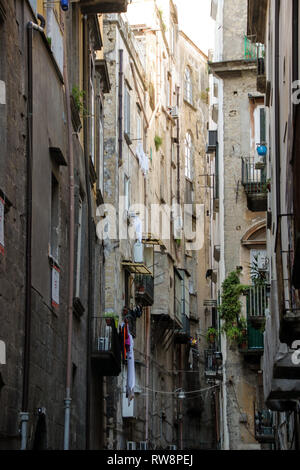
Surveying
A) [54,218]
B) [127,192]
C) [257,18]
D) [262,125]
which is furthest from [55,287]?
[127,192]

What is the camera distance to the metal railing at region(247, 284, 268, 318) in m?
26.4

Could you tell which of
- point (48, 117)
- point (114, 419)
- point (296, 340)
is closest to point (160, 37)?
point (114, 419)

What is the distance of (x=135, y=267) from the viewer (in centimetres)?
3014

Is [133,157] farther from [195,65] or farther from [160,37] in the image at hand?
[195,65]

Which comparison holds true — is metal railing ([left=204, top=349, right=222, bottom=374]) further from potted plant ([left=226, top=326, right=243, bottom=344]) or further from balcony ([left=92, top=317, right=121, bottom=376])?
balcony ([left=92, top=317, right=121, bottom=376])

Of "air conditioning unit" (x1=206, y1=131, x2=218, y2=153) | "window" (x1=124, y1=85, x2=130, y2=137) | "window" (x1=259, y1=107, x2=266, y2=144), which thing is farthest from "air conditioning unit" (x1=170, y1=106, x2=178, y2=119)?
"window" (x1=259, y1=107, x2=266, y2=144)

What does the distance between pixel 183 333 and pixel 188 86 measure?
1710 centimetres

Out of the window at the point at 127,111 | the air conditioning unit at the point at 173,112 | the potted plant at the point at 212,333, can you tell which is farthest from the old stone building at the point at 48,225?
the air conditioning unit at the point at 173,112

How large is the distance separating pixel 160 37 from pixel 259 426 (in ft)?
71.6

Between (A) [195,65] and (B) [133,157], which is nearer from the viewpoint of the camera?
(B) [133,157]

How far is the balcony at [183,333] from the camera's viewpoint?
4012 centimetres

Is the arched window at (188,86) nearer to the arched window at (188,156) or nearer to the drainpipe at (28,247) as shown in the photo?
the arched window at (188,156)

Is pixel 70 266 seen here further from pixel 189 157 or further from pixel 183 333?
pixel 189 157
